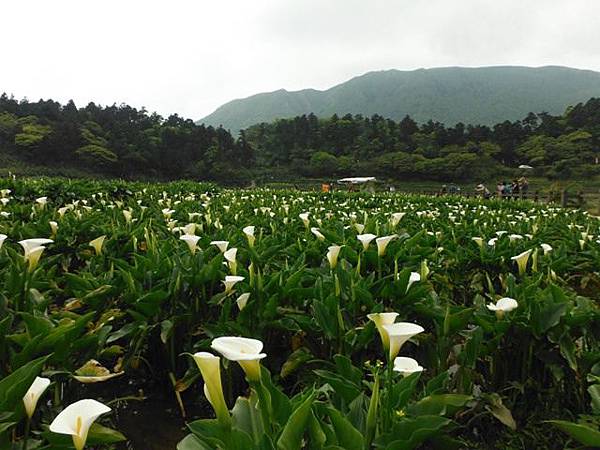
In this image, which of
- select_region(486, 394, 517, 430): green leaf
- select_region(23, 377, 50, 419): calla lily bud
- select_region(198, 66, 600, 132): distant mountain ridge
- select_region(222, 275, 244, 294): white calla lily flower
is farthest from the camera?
select_region(198, 66, 600, 132): distant mountain ridge

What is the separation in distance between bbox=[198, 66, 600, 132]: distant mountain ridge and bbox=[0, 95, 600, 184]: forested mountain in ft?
269

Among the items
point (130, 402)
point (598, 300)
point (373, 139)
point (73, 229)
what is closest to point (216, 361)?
point (130, 402)

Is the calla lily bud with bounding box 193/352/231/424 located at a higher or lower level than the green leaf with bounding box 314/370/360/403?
higher

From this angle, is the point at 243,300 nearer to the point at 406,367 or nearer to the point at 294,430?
the point at 406,367

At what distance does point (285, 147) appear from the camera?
2749 inches

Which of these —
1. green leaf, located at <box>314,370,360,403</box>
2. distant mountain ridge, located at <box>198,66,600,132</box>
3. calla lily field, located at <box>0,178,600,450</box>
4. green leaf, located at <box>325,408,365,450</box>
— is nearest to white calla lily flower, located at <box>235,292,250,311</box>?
calla lily field, located at <box>0,178,600,450</box>

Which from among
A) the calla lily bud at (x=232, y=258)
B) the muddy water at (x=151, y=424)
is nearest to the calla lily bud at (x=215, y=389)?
the muddy water at (x=151, y=424)

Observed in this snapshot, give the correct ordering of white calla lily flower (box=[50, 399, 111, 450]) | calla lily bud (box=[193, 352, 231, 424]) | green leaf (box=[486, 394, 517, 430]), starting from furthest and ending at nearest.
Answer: green leaf (box=[486, 394, 517, 430]) → calla lily bud (box=[193, 352, 231, 424]) → white calla lily flower (box=[50, 399, 111, 450])

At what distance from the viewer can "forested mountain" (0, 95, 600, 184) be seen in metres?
43.5

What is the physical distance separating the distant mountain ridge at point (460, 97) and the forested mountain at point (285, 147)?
269ft

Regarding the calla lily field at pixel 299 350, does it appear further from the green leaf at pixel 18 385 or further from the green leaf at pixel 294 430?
the green leaf at pixel 294 430

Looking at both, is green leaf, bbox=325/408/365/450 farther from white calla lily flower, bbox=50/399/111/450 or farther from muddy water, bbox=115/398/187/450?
muddy water, bbox=115/398/187/450

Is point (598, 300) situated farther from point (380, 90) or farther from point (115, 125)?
point (380, 90)

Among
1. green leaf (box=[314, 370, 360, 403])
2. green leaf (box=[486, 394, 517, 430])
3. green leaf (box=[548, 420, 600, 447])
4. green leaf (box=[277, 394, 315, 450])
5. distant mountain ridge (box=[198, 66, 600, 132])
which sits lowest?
green leaf (box=[486, 394, 517, 430])
